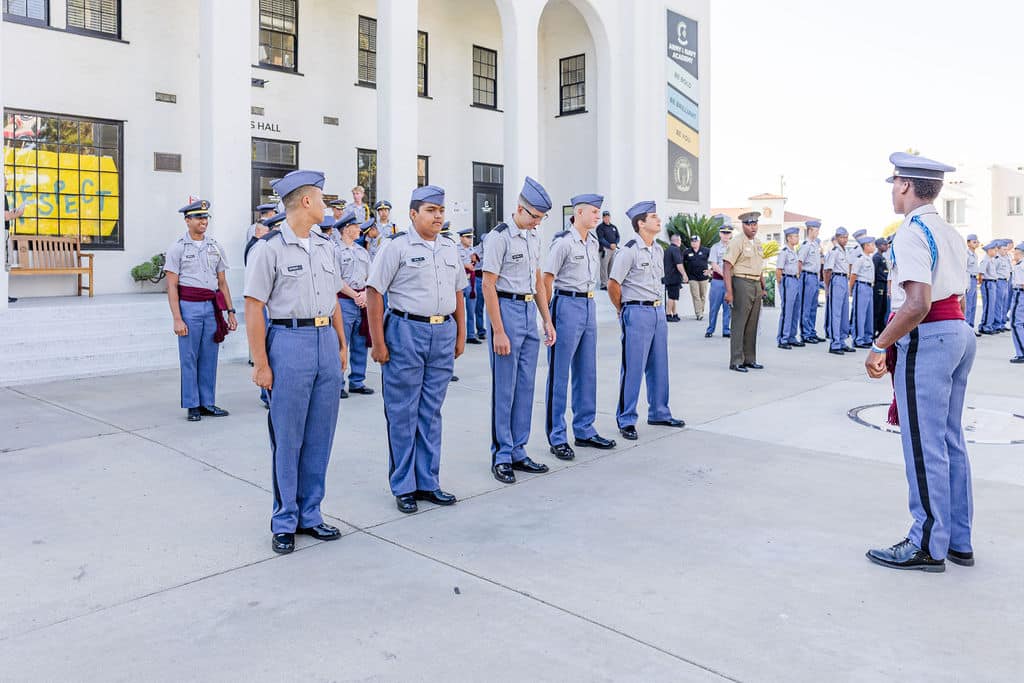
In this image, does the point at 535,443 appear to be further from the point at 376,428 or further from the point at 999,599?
the point at 999,599

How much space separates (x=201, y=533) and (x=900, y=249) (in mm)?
4077

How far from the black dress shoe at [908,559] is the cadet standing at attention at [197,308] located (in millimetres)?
6055

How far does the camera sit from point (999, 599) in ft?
12.5

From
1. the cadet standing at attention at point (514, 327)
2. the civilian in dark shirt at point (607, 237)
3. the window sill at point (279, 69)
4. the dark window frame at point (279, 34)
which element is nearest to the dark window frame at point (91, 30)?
the window sill at point (279, 69)

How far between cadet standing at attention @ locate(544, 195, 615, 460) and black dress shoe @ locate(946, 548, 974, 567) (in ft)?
9.55

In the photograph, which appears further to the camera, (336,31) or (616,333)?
(336,31)

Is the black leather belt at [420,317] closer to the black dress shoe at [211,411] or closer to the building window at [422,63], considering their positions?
the black dress shoe at [211,411]

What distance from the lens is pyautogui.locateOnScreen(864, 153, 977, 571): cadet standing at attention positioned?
4.07 m

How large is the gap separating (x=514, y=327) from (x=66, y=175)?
11.0 metres

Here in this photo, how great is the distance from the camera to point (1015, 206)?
5809cm

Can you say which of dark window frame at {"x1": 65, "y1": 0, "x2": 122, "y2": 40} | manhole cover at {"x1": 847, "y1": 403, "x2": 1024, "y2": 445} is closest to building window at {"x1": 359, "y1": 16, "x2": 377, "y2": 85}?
dark window frame at {"x1": 65, "y1": 0, "x2": 122, "y2": 40}

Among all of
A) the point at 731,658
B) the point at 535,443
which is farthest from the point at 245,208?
the point at 731,658

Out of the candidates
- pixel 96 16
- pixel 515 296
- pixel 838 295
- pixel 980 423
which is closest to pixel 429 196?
pixel 515 296

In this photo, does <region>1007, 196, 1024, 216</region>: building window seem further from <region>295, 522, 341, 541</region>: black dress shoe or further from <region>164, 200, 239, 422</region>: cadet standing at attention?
<region>295, 522, 341, 541</region>: black dress shoe
